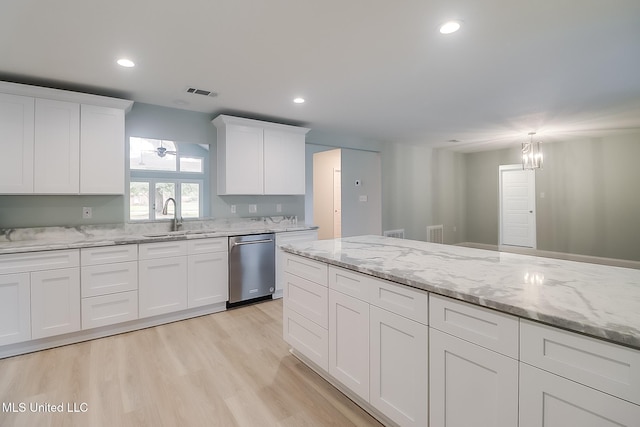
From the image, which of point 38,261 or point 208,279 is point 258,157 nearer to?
point 208,279

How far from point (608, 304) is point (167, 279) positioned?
3.35m

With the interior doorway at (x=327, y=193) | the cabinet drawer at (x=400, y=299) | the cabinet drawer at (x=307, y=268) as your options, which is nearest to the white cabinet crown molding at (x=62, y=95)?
the cabinet drawer at (x=307, y=268)

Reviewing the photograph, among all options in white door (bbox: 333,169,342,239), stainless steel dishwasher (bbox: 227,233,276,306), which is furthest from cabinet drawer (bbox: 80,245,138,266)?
white door (bbox: 333,169,342,239)

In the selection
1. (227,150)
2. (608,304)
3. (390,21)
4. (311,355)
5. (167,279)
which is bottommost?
(311,355)

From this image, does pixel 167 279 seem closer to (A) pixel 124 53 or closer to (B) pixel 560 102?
(A) pixel 124 53

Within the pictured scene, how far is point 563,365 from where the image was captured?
1.01 m

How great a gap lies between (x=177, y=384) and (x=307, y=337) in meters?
0.94

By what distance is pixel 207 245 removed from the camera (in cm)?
343

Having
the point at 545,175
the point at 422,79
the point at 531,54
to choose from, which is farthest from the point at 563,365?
the point at 545,175

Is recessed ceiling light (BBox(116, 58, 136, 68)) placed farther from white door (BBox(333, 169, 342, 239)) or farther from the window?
white door (BBox(333, 169, 342, 239))

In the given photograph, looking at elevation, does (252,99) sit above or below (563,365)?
above

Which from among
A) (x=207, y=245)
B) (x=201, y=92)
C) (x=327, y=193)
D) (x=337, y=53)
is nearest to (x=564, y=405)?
(x=337, y=53)

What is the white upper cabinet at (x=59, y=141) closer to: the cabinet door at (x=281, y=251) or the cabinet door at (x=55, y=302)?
the cabinet door at (x=55, y=302)

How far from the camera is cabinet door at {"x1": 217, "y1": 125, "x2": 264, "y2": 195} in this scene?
149 inches
